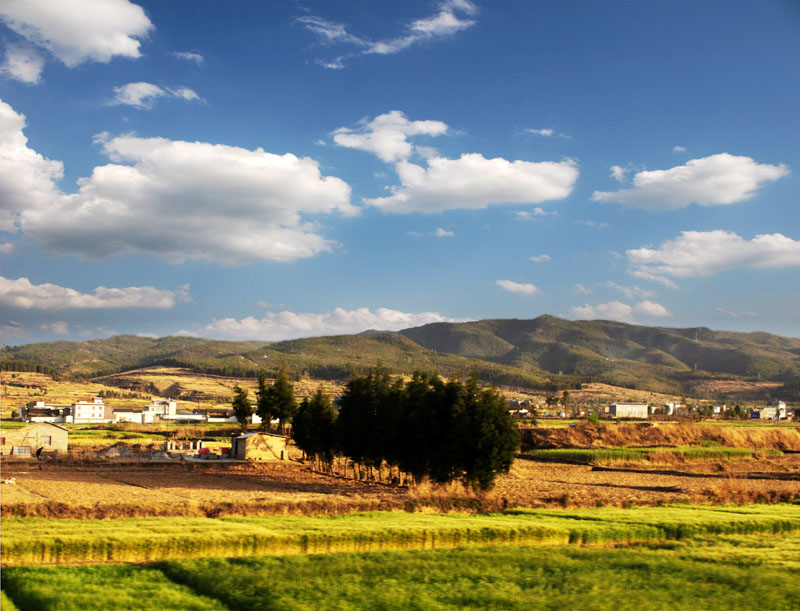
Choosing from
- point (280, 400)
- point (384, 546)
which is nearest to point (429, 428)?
point (384, 546)

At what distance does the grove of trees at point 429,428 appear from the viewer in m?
40.2

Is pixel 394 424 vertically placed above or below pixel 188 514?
above

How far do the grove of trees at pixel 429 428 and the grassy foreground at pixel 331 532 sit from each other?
6.86 m

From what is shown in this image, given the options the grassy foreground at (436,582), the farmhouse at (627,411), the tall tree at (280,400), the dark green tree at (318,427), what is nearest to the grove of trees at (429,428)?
the dark green tree at (318,427)

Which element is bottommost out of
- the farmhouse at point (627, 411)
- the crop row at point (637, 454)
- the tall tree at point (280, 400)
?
the crop row at point (637, 454)

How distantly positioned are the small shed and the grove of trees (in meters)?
11.3

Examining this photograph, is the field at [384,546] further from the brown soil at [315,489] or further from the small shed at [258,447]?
the small shed at [258,447]

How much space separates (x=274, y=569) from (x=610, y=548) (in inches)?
510

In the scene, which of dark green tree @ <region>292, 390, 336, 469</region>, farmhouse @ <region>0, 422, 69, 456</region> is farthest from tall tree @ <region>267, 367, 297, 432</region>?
→ farmhouse @ <region>0, 422, 69, 456</region>

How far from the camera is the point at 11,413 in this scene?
119m

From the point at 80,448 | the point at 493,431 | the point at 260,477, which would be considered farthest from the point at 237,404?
the point at 493,431

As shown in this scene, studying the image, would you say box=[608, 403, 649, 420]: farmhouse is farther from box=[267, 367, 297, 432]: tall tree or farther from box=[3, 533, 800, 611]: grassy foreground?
box=[3, 533, 800, 611]: grassy foreground

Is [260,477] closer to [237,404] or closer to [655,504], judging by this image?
[655,504]

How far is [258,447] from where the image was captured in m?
64.2
